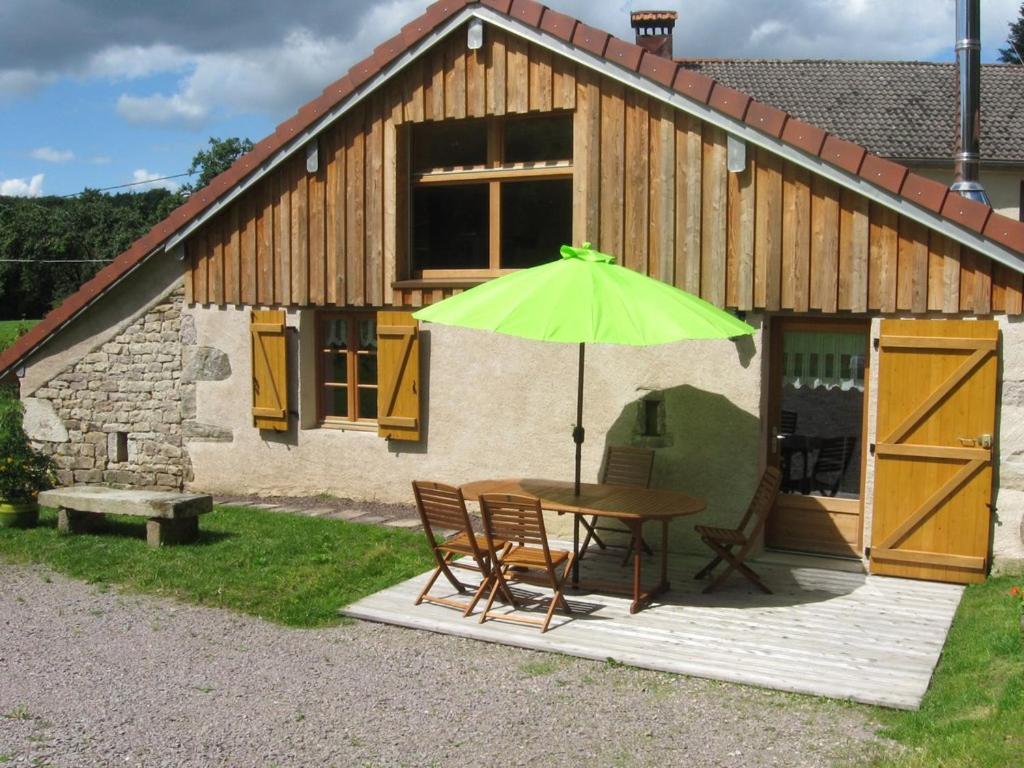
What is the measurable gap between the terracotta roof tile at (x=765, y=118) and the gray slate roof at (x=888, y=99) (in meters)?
11.7

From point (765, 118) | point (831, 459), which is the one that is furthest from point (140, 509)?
point (831, 459)

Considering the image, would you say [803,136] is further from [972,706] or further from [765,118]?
[972,706]

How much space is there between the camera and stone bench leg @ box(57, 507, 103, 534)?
9.35 metres

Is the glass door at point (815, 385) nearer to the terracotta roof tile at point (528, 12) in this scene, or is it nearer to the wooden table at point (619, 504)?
the wooden table at point (619, 504)

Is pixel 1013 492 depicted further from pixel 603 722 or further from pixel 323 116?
pixel 323 116

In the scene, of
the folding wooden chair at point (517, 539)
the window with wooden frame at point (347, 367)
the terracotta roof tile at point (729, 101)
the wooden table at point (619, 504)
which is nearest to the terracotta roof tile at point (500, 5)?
the terracotta roof tile at point (729, 101)

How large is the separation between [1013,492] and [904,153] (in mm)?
12633

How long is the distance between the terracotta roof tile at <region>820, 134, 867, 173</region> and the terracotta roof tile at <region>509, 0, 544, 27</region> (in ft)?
8.85

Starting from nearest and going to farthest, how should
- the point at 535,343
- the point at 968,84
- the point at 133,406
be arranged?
the point at 968,84, the point at 535,343, the point at 133,406

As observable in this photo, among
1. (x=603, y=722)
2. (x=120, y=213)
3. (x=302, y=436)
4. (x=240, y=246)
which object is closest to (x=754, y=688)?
(x=603, y=722)

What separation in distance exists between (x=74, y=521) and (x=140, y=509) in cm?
98

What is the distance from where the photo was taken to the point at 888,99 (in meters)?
20.8

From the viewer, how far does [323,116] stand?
33.2ft

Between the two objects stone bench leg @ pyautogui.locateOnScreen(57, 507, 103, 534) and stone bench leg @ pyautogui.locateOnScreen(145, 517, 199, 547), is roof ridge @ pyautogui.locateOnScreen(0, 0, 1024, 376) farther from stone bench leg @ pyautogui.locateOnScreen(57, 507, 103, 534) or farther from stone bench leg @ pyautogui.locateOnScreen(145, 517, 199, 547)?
stone bench leg @ pyautogui.locateOnScreen(145, 517, 199, 547)
